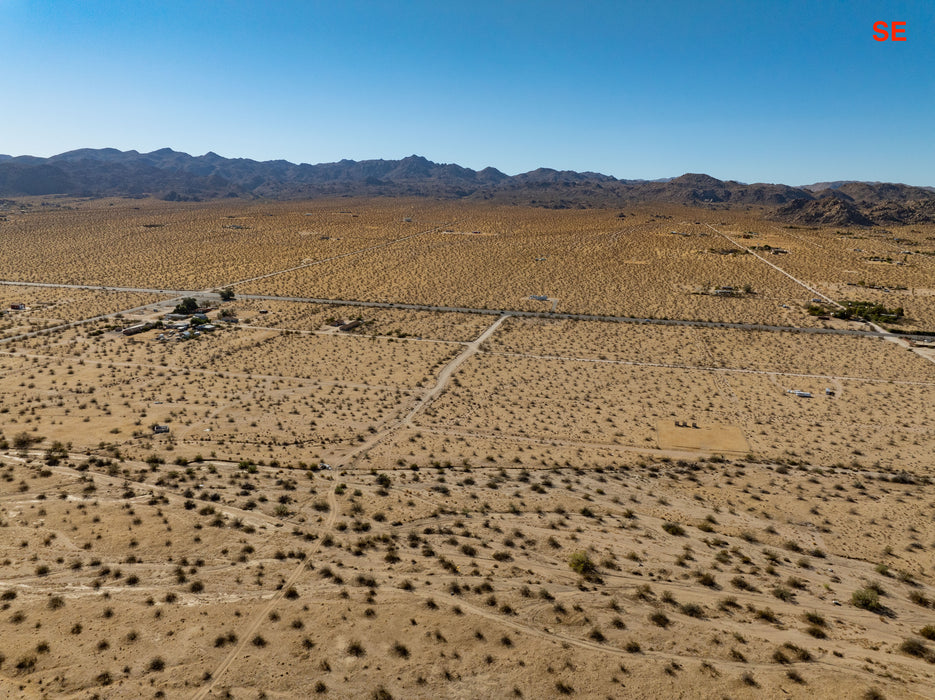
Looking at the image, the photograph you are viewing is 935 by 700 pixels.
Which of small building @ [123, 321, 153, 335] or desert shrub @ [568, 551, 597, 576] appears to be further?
small building @ [123, 321, 153, 335]

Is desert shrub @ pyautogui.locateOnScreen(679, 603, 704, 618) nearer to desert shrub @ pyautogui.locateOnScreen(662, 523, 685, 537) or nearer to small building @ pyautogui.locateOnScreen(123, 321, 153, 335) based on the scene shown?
desert shrub @ pyautogui.locateOnScreen(662, 523, 685, 537)

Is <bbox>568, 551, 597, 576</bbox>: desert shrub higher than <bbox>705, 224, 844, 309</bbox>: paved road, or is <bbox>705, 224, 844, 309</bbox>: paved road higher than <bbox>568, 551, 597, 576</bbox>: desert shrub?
<bbox>705, 224, 844, 309</bbox>: paved road

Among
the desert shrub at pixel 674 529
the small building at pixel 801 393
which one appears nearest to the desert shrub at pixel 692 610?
the desert shrub at pixel 674 529

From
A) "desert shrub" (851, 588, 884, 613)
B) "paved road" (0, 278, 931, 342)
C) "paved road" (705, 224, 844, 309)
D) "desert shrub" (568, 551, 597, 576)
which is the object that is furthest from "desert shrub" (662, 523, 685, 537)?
"paved road" (705, 224, 844, 309)

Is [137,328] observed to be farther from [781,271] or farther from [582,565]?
[781,271]

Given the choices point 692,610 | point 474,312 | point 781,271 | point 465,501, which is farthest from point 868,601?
point 781,271

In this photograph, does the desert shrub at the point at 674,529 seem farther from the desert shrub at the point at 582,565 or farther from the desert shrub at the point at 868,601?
the desert shrub at the point at 868,601

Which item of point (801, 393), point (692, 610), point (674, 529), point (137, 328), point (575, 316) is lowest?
point (692, 610)

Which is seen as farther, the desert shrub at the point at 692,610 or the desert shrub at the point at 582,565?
the desert shrub at the point at 582,565

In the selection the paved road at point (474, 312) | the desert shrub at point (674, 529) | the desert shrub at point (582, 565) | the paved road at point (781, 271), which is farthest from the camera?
the paved road at point (781, 271)
